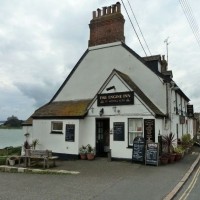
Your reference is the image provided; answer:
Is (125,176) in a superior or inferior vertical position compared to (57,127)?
inferior

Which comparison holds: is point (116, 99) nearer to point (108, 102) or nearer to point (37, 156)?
point (108, 102)

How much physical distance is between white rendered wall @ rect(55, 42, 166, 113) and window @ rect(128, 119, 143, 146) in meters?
2.32

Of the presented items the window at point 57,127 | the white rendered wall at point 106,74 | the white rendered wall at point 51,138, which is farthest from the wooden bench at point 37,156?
the white rendered wall at point 106,74

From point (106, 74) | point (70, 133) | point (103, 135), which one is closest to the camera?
point (70, 133)

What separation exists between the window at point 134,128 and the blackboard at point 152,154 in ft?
4.55

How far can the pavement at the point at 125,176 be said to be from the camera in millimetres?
9828

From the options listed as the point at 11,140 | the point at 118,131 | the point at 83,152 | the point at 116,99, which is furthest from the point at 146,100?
the point at 11,140

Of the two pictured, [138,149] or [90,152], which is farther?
[90,152]

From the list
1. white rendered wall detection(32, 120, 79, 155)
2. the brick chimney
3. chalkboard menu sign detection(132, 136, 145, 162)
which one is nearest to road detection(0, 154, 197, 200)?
chalkboard menu sign detection(132, 136, 145, 162)

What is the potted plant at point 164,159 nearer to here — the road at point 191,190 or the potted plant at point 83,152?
the road at point 191,190

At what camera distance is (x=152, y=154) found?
1602 centimetres

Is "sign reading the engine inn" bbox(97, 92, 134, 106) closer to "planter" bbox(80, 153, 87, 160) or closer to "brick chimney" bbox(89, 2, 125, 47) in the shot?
"planter" bbox(80, 153, 87, 160)

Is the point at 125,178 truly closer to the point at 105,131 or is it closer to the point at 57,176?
the point at 57,176

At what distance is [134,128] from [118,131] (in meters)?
0.98
